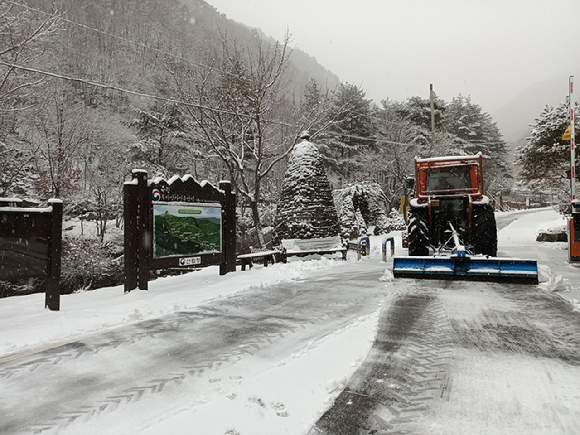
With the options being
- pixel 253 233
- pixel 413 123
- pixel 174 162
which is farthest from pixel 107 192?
pixel 413 123

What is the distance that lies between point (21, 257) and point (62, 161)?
16.3 meters

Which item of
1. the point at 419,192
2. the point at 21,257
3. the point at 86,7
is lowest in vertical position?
the point at 21,257

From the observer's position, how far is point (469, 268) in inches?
307

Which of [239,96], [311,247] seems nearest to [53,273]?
[311,247]

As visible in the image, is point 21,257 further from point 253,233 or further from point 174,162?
point 174,162

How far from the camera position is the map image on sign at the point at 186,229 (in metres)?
7.64

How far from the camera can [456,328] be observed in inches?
189

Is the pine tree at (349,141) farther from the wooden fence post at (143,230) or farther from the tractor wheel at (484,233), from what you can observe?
the wooden fence post at (143,230)

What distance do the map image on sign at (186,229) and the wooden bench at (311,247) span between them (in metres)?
3.68

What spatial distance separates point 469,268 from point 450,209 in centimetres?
238

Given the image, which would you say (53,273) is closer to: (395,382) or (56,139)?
(395,382)

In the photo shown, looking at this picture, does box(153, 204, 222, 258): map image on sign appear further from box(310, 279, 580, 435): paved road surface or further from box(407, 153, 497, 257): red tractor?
box(407, 153, 497, 257): red tractor

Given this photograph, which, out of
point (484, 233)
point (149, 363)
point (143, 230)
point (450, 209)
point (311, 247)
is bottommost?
point (149, 363)

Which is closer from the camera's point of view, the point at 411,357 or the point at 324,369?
the point at 324,369
